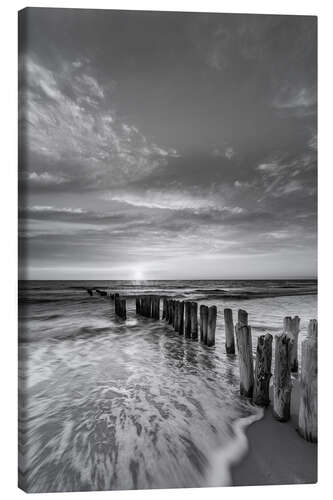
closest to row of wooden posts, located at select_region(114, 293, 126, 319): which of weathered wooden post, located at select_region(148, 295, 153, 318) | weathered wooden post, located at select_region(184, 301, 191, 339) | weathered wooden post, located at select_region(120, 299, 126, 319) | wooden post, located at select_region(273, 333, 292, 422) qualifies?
weathered wooden post, located at select_region(120, 299, 126, 319)

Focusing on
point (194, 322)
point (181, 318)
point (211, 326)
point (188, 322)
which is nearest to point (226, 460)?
point (211, 326)

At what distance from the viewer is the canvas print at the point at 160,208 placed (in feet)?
9.27

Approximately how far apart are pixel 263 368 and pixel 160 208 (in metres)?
2.01

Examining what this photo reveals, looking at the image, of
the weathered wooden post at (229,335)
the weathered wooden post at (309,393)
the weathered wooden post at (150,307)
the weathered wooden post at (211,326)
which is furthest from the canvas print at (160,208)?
the weathered wooden post at (150,307)

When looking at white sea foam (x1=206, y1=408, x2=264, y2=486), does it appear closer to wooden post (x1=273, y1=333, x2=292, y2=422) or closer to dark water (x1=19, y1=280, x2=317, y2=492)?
dark water (x1=19, y1=280, x2=317, y2=492)

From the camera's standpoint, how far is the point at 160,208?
3.55 m

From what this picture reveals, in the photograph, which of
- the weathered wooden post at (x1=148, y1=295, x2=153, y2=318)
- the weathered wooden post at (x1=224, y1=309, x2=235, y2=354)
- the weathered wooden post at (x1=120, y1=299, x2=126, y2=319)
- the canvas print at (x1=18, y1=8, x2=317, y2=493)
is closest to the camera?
the canvas print at (x1=18, y1=8, x2=317, y2=493)

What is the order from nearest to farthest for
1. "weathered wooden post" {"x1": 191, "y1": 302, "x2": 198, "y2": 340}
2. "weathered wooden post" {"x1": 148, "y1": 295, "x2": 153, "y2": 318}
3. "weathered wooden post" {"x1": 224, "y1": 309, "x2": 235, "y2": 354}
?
"weathered wooden post" {"x1": 224, "y1": 309, "x2": 235, "y2": 354}, "weathered wooden post" {"x1": 191, "y1": 302, "x2": 198, "y2": 340}, "weathered wooden post" {"x1": 148, "y1": 295, "x2": 153, "y2": 318}

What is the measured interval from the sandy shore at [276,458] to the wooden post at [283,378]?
0.34 ft

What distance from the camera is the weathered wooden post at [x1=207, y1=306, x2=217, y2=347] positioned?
491cm

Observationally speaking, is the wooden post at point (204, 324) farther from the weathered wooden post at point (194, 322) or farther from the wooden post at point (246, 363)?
the wooden post at point (246, 363)

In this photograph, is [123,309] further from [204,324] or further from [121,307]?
[204,324]

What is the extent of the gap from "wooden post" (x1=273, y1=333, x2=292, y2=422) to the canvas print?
1 centimetres
